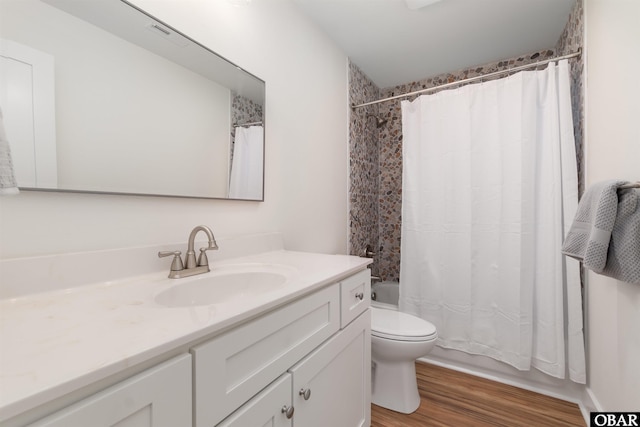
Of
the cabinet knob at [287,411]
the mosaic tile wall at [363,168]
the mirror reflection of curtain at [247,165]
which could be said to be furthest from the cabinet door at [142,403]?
the mosaic tile wall at [363,168]

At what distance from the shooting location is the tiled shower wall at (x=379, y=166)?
7.56 feet

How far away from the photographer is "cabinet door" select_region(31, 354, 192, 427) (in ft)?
1.21

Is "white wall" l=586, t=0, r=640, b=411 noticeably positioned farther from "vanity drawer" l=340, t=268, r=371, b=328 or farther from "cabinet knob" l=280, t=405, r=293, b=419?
"cabinet knob" l=280, t=405, r=293, b=419

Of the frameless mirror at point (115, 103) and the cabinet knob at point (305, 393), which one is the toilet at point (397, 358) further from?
the frameless mirror at point (115, 103)

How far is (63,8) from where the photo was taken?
2.60 ft

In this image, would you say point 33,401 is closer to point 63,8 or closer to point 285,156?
point 63,8

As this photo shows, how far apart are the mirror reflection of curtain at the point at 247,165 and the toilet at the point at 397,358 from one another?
1015 mm

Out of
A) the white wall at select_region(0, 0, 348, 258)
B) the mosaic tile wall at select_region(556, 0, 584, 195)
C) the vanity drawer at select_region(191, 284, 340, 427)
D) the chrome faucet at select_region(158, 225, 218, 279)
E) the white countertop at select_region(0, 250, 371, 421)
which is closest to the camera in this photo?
the white countertop at select_region(0, 250, 371, 421)

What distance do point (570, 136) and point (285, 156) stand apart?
64.5 inches

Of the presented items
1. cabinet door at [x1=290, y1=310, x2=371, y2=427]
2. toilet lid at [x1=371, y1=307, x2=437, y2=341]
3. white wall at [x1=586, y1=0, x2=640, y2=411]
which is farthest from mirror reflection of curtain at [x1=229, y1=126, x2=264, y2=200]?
white wall at [x1=586, y1=0, x2=640, y2=411]

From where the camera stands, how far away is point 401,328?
1521mm

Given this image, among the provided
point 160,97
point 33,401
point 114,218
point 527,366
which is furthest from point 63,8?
point 527,366

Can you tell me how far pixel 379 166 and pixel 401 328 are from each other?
171cm

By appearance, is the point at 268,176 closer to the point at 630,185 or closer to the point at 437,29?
the point at 630,185
